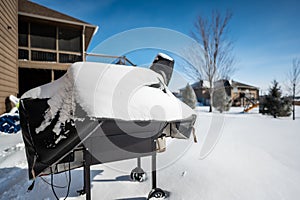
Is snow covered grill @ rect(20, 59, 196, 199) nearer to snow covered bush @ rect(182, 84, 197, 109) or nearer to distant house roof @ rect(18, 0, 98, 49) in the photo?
distant house roof @ rect(18, 0, 98, 49)

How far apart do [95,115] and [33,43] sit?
10.8m

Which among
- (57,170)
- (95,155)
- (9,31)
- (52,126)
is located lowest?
(57,170)

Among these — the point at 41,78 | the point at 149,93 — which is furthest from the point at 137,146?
the point at 41,78

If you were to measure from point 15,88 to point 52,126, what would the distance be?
852cm

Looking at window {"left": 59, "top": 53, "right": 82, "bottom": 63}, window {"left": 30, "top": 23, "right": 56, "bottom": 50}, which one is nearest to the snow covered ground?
window {"left": 59, "top": 53, "right": 82, "bottom": 63}

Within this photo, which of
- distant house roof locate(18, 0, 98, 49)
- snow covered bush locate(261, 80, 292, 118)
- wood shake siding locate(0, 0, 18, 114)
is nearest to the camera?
wood shake siding locate(0, 0, 18, 114)

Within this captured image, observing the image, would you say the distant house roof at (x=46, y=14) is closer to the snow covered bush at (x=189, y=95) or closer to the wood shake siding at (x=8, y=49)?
the wood shake siding at (x=8, y=49)

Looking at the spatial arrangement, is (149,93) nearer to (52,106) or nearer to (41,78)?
(52,106)

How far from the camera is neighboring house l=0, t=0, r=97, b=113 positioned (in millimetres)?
6965

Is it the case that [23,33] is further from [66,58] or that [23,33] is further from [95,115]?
[95,115]

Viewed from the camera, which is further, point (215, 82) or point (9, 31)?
point (215, 82)

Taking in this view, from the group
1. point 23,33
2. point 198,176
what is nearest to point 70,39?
point 23,33

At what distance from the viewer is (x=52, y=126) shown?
147 centimetres


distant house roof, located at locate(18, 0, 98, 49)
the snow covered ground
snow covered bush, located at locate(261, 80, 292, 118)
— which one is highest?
distant house roof, located at locate(18, 0, 98, 49)
